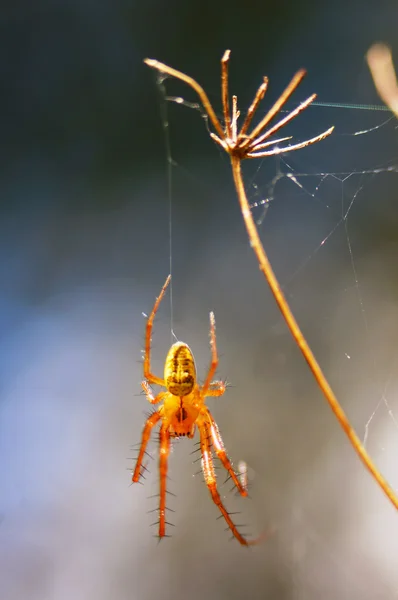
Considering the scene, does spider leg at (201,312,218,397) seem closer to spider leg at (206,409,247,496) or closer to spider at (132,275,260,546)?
spider at (132,275,260,546)

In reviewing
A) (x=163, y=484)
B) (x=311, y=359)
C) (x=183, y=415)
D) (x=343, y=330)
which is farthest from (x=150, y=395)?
(x=343, y=330)

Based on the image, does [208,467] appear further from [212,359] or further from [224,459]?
[212,359]

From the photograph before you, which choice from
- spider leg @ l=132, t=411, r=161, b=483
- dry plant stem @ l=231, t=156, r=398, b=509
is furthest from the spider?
dry plant stem @ l=231, t=156, r=398, b=509

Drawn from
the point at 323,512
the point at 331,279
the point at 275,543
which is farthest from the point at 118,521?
the point at 331,279

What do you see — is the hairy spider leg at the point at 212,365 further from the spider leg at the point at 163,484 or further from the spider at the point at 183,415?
the spider leg at the point at 163,484

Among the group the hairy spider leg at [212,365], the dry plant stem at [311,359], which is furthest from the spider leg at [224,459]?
the dry plant stem at [311,359]

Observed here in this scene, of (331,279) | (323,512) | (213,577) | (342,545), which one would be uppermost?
(331,279)

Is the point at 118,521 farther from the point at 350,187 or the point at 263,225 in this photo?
the point at 350,187
